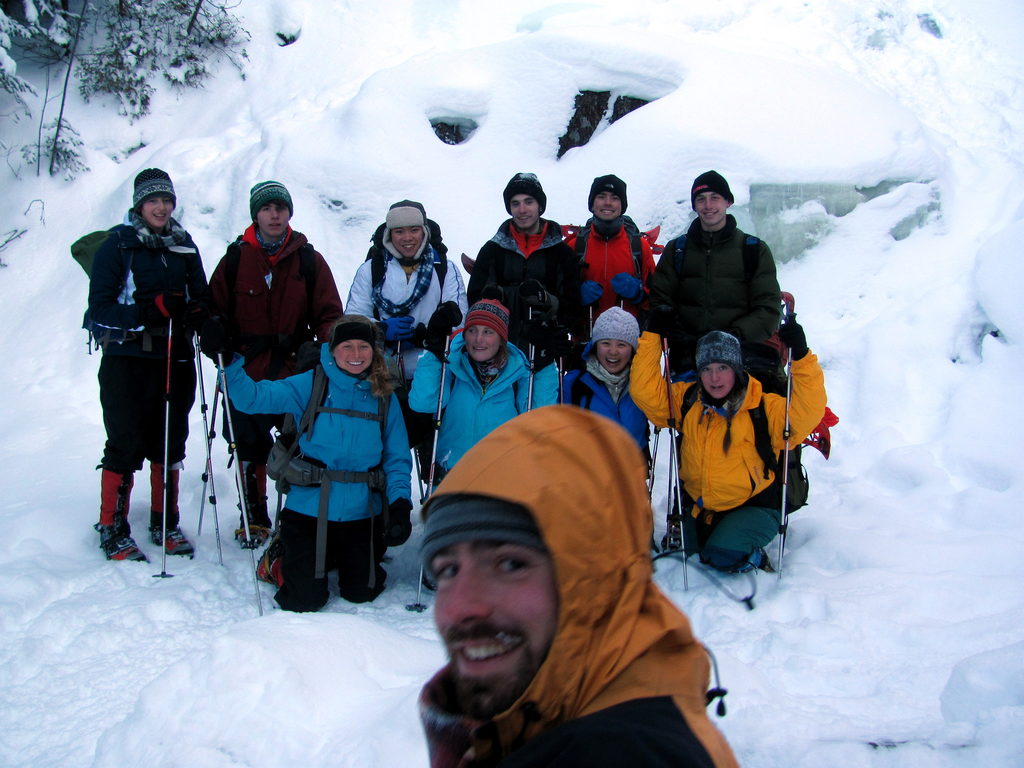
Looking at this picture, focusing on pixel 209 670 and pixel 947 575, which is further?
pixel 947 575

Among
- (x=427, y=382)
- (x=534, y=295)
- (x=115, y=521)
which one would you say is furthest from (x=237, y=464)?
(x=534, y=295)

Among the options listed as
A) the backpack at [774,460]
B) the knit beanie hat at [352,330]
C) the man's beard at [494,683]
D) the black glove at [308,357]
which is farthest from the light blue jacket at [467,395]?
the man's beard at [494,683]

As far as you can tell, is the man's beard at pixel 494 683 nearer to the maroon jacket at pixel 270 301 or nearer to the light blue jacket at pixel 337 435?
the light blue jacket at pixel 337 435

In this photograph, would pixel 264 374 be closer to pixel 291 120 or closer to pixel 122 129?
pixel 291 120

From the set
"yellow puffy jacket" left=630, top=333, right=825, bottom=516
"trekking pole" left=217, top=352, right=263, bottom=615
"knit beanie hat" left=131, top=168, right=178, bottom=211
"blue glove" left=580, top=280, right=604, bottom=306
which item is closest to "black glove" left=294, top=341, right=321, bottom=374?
"trekking pole" left=217, top=352, right=263, bottom=615

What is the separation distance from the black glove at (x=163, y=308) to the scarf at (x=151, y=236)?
0.33 metres

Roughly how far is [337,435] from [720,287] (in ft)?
8.95

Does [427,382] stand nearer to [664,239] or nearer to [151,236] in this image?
[151,236]

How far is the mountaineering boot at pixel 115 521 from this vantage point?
4219 mm

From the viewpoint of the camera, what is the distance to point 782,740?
236 cm

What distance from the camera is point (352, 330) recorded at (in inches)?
157

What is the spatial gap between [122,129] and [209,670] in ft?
37.3

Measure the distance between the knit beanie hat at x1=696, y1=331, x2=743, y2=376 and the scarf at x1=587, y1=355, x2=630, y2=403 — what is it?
0.58m

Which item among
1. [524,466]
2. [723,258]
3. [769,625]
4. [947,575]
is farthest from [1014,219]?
[524,466]
